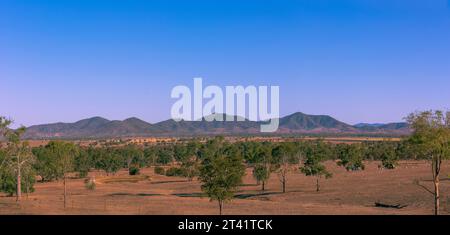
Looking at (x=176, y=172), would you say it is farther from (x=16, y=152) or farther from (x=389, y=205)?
(x=389, y=205)

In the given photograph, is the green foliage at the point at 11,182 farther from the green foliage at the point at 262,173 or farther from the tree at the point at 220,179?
the green foliage at the point at 262,173

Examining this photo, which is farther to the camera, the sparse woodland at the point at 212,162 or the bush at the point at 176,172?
the bush at the point at 176,172

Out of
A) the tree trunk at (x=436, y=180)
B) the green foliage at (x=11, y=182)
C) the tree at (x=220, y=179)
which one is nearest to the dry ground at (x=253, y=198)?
the green foliage at (x=11, y=182)

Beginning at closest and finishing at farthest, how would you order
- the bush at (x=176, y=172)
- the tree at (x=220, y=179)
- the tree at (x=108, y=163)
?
the tree at (x=220, y=179)
the bush at (x=176, y=172)
the tree at (x=108, y=163)

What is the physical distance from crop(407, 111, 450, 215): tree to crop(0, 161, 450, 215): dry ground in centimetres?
1815

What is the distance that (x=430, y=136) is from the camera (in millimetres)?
30156

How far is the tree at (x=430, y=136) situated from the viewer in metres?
29.9

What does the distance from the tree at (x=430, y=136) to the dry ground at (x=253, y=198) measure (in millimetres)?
18152

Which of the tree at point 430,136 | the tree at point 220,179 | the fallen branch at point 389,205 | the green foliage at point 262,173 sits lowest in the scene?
the fallen branch at point 389,205
